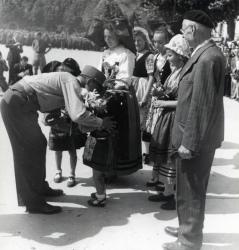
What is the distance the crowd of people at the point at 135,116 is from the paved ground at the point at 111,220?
0.15m

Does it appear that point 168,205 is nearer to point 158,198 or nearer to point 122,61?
point 158,198

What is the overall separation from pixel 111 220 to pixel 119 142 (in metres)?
0.79

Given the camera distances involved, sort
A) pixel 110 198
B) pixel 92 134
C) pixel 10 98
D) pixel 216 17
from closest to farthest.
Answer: pixel 10 98
pixel 92 134
pixel 110 198
pixel 216 17

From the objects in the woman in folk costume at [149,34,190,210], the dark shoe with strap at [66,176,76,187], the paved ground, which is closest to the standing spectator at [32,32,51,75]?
the paved ground

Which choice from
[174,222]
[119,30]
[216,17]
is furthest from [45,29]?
[174,222]

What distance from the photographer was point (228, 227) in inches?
160

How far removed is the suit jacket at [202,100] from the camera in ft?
9.96

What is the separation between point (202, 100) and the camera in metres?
3.05

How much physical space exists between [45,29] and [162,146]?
46.7 ft

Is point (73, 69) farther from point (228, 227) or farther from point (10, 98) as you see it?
point (228, 227)

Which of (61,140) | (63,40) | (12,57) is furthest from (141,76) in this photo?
(63,40)

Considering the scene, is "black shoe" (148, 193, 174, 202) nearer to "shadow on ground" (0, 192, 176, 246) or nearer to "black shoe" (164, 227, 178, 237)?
"shadow on ground" (0, 192, 176, 246)

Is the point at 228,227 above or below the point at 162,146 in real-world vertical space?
below

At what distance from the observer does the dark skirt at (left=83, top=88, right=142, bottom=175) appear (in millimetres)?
4324
